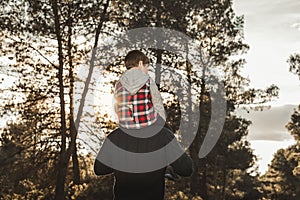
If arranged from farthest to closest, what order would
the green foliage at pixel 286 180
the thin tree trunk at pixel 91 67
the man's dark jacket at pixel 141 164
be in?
1. the green foliage at pixel 286 180
2. the thin tree trunk at pixel 91 67
3. the man's dark jacket at pixel 141 164

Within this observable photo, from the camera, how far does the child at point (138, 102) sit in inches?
141

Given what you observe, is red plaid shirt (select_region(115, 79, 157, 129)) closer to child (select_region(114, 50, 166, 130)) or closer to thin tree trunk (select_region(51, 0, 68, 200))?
child (select_region(114, 50, 166, 130))

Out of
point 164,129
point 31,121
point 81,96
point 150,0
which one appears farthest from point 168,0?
point 164,129

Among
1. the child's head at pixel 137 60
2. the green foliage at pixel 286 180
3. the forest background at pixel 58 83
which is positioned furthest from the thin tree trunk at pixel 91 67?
the green foliage at pixel 286 180

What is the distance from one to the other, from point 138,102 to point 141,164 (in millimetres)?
500

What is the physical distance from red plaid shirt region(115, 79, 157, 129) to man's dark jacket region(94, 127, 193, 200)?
7cm

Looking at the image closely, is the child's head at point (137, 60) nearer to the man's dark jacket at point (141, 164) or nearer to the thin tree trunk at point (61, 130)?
the man's dark jacket at point (141, 164)

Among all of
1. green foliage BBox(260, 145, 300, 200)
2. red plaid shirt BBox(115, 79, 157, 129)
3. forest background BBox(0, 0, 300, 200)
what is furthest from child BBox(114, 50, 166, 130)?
green foliage BBox(260, 145, 300, 200)

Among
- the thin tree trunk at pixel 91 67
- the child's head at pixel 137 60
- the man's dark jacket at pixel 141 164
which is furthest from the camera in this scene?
the thin tree trunk at pixel 91 67

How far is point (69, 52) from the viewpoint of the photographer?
1551cm

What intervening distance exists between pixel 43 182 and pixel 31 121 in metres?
2.18

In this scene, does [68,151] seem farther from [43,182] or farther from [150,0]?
[150,0]

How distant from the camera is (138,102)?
11.8ft

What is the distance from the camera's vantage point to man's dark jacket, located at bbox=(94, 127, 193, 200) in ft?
11.5
